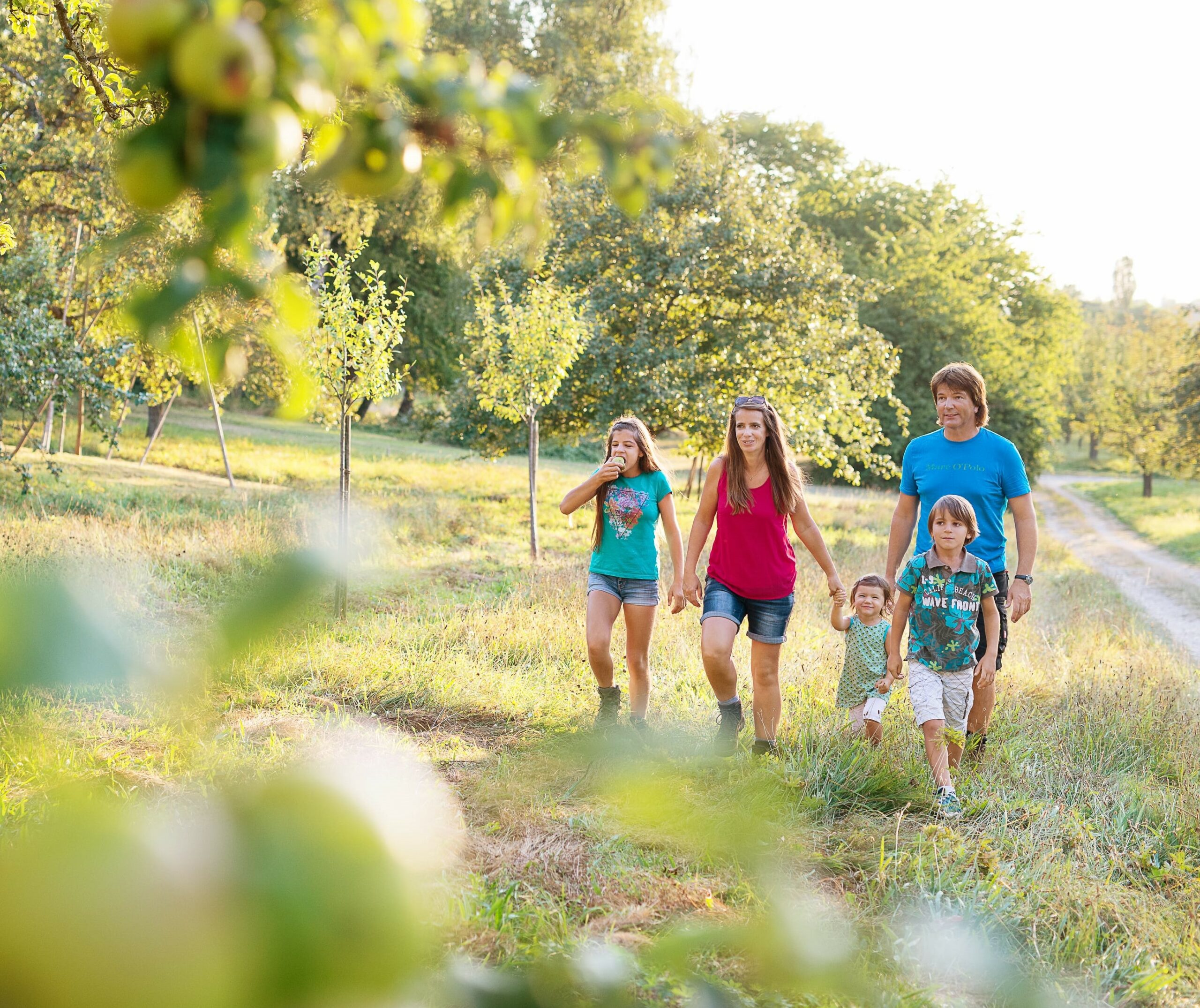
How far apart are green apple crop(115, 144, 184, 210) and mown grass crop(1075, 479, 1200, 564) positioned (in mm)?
21050

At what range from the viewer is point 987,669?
15.8 feet

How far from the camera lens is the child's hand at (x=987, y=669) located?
4812mm

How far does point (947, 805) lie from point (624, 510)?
2.43m

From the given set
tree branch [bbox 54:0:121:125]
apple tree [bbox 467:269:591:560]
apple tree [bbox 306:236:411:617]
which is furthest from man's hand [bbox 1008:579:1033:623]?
apple tree [bbox 467:269:591:560]

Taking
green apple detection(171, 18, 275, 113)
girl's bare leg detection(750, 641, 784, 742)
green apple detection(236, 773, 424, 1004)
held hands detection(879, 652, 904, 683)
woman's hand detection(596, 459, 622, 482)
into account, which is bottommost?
girl's bare leg detection(750, 641, 784, 742)

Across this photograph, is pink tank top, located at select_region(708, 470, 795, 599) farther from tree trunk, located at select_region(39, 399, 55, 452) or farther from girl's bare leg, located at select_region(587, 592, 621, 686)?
tree trunk, located at select_region(39, 399, 55, 452)

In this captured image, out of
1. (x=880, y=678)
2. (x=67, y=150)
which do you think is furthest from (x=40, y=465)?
(x=880, y=678)

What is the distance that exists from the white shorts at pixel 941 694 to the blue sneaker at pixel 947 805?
309 mm

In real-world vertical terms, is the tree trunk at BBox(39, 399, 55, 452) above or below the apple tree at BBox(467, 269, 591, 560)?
below

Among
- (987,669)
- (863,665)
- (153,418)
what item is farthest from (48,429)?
(987,669)

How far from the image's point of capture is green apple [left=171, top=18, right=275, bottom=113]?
52cm

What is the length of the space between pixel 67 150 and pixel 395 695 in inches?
447

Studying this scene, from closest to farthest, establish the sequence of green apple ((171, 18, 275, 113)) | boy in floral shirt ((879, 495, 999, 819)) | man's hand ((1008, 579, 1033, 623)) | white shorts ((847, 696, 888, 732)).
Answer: green apple ((171, 18, 275, 113))
boy in floral shirt ((879, 495, 999, 819))
man's hand ((1008, 579, 1033, 623))
white shorts ((847, 696, 888, 732))

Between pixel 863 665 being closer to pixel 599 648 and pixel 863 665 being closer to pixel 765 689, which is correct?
pixel 765 689
